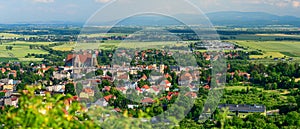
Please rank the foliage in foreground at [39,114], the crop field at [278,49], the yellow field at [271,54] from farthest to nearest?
1. the crop field at [278,49]
2. the yellow field at [271,54]
3. the foliage in foreground at [39,114]

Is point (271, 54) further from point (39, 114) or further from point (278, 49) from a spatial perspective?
point (39, 114)

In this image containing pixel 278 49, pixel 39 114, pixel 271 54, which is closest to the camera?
pixel 39 114

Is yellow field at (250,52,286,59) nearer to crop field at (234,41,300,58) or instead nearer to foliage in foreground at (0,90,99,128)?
crop field at (234,41,300,58)

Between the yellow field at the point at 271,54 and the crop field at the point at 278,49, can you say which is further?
the crop field at the point at 278,49

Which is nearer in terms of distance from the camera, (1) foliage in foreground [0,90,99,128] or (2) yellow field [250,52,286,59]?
(1) foliage in foreground [0,90,99,128]

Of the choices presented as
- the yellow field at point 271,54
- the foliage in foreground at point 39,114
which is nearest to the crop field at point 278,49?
the yellow field at point 271,54

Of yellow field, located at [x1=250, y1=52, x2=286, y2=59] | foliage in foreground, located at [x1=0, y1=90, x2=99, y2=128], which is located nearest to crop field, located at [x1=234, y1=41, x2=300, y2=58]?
yellow field, located at [x1=250, y1=52, x2=286, y2=59]

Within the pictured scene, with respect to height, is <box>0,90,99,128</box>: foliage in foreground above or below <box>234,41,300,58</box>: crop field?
above

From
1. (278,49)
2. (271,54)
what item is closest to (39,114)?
(271,54)

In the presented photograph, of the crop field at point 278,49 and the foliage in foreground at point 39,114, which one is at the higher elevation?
the foliage in foreground at point 39,114

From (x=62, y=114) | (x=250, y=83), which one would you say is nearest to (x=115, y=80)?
(x=250, y=83)

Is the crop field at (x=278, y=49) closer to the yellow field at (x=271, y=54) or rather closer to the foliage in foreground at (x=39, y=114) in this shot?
the yellow field at (x=271, y=54)

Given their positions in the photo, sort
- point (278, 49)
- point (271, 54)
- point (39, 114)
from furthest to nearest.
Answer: point (278, 49), point (271, 54), point (39, 114)

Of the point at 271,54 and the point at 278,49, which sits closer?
the point at 271,54
